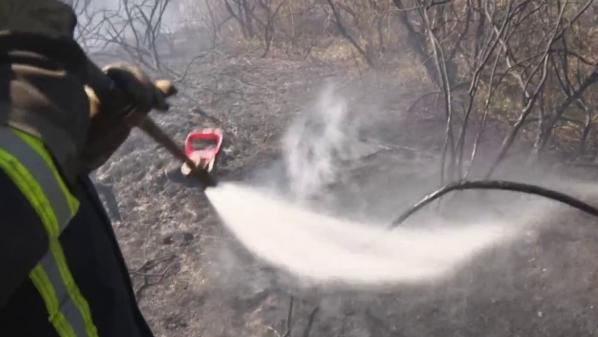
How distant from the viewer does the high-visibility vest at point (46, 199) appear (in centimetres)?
92

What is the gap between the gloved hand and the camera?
147 cm

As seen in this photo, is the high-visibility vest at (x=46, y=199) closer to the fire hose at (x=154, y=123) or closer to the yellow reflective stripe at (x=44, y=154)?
the yellow reflective stripe at (x=44, y=154)

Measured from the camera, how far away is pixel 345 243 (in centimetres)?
392

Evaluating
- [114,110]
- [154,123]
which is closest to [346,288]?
[154,123]

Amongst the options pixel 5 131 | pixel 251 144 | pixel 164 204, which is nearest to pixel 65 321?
pixel 5 131

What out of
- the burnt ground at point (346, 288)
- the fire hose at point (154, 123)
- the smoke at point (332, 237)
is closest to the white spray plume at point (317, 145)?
the smoke at point (332, 237)

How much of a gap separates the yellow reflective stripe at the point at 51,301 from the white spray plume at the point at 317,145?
3.42m

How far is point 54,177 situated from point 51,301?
1.04ft

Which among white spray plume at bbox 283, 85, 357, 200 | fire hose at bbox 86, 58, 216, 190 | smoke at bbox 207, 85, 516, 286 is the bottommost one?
white spray plume at bbox 283, 85, 357, 200

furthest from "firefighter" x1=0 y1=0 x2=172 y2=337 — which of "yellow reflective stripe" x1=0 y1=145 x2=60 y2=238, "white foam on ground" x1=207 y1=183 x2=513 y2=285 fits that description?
"white foam on ground" x1=207 y1=183 x2=513 y2=285

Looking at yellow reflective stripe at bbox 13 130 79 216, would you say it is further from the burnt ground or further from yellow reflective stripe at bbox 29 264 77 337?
the burnt ground

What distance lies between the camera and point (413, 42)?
267 inches

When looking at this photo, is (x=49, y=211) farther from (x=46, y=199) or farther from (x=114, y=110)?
(x=114, y=110)

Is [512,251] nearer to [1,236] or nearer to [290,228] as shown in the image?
[290,228]
